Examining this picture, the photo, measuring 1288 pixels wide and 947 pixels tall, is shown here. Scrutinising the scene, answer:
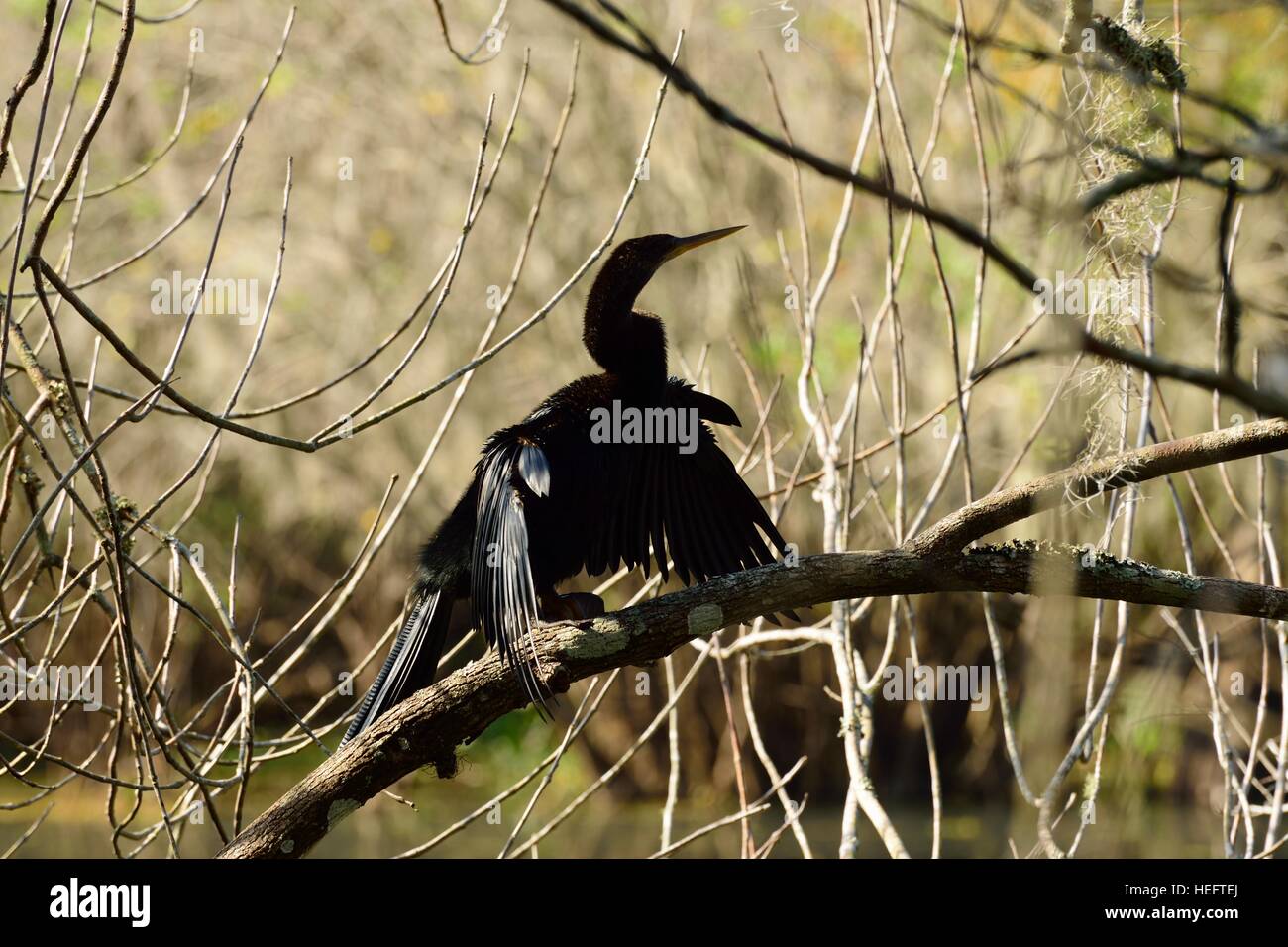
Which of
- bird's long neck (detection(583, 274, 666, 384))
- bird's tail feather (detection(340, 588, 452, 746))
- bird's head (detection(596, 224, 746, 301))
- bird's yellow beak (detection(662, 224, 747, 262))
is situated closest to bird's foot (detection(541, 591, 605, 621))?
bird's tail feather (detection(340, 588, 452, 746))

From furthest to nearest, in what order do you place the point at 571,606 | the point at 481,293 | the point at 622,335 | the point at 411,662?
the point at 481,293 → the point at 622,335 → the point at 571,606 → the point at 411,662

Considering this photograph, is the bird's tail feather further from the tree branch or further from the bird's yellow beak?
the bird's yellow beak

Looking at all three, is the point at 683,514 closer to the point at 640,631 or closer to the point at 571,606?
the point at 571,606

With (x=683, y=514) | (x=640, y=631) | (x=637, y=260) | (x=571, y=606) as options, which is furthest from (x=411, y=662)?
(x=637, y=260)

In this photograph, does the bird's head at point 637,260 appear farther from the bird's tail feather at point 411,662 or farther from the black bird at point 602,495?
the bird's tail feather at point 411,662

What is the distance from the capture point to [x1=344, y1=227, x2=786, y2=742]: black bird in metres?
3.59

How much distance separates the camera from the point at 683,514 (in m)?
4.03

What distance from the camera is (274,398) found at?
1113 cm

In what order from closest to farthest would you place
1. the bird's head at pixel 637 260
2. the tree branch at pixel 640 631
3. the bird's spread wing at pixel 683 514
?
the tree branch at pixel 640 631 < the bird's spread wing at pixel 683 514 < the bird's head at pixel 637 260

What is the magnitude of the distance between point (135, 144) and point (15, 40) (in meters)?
1.34

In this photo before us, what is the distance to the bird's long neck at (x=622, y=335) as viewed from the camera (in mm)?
4223

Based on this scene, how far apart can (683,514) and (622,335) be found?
0.66m

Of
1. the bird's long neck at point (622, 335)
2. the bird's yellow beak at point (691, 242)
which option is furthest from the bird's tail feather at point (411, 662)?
the bird's yellow beak at point (691, 242)

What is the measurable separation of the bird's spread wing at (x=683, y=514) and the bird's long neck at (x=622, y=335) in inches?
12.2
